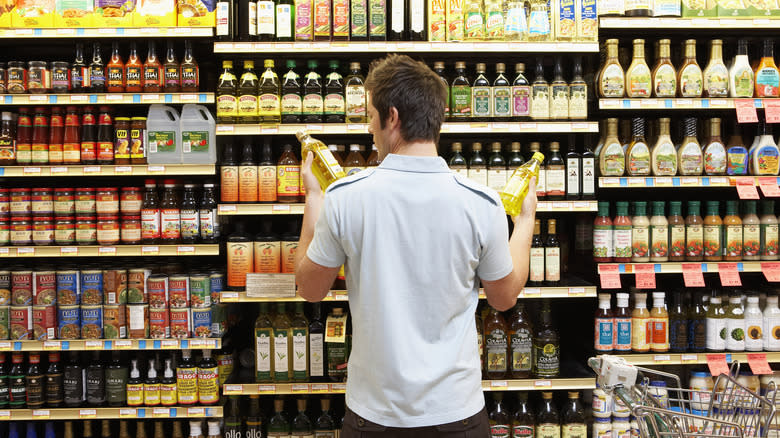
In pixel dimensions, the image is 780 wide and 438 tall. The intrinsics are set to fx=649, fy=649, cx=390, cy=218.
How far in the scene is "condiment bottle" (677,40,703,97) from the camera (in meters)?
3.12

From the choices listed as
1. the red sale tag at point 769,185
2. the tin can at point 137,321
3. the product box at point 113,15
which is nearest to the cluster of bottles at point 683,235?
the red sale tag at point 769,185

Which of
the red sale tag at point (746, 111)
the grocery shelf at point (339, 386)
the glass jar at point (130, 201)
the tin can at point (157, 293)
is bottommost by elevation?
the grocery shelf at point (339, 386)

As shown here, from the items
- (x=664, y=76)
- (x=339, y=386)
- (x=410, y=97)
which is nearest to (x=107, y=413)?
(x=339, y=386)

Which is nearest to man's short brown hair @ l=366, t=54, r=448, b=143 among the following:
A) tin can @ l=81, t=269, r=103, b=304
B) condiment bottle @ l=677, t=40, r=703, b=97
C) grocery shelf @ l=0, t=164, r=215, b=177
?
grocery shelf @ l=0, t=164, r=215, b=177

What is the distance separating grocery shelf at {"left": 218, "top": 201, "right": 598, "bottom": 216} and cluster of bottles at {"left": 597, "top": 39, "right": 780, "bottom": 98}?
1.81 ft

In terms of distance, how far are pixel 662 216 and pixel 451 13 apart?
55.6 inches

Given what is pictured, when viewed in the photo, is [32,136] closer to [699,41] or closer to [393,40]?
[393,40]

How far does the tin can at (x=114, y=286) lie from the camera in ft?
10.3

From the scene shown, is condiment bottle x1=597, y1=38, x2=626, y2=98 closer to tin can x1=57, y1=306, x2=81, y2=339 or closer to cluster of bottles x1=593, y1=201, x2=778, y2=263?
cluster of bottles x1=593, y1=201, x2=778, y2=263

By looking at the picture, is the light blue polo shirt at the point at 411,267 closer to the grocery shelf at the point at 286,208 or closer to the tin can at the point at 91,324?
the grocery shelf at the point at 286,208

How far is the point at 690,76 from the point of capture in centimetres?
312

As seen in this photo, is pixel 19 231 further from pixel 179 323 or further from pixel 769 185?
pixel 769 185

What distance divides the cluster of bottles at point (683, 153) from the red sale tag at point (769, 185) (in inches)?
2.1

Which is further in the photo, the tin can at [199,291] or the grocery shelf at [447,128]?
the tin can at [199,291]
